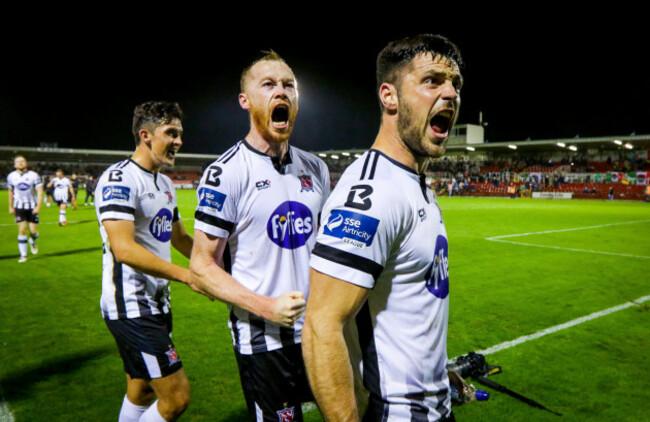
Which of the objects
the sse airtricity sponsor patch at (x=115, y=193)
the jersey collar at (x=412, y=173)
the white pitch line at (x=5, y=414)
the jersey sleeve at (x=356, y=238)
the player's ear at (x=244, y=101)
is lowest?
the white pitch line at (x=5, y=414)

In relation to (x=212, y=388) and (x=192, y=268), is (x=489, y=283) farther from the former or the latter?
(x=192, y=268)

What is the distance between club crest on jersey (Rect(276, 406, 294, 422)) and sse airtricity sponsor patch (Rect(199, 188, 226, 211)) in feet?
3.88

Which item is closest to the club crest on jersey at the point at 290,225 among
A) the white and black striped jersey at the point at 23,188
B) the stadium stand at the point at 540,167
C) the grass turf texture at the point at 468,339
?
the grass turf texture at the point at 468,339

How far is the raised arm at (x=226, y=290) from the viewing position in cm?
194

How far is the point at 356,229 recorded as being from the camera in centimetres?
150

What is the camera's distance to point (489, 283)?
8242 mm

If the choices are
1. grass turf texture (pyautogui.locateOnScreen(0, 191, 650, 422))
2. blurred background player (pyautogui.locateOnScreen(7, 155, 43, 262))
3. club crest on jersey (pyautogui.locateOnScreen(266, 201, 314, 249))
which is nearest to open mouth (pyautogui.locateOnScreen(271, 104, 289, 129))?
club crest on jersey (pyautogui.locateOnScreen(266, 201, 314, 249))

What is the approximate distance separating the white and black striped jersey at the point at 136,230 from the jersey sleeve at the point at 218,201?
92 centimetres

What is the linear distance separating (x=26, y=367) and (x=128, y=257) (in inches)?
123

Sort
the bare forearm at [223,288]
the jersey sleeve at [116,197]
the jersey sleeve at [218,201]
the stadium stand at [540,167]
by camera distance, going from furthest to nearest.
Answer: the stadium stand at [540,167] < the jersey sleeve at [116,197] < the jersey sleeve at [218,201] < the bare forearm at [223,288]

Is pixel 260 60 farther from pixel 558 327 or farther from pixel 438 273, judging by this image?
pixel 558 327

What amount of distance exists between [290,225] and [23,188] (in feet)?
35.8

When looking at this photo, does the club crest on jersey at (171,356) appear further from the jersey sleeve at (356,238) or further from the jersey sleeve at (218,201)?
the jersey sleeve at (356,238)

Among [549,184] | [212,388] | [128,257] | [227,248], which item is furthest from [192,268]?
[549,184]
